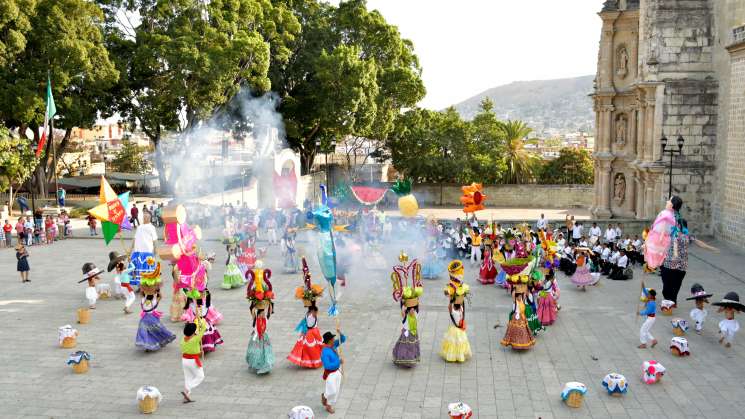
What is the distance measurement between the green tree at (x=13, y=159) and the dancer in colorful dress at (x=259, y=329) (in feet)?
69.0

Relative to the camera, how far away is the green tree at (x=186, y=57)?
3347 cm

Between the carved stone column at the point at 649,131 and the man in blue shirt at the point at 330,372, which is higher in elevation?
the carved stone column at the point at 649,131

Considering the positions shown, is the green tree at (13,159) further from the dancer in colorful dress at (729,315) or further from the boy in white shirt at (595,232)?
the dancer in colorful dress at (729,315)

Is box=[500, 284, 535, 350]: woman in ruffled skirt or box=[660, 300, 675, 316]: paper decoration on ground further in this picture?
box=[660, 300, 675, 316]: paper decoration on ground

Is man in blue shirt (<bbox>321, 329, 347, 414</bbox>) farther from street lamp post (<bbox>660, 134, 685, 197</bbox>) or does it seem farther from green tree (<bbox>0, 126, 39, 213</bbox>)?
green tree (<bbox>0, 126, 39, 213</bbox>)

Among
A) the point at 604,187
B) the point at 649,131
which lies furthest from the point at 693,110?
the point at 604,187

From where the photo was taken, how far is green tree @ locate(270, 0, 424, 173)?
133 ft

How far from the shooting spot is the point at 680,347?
43.3 feet

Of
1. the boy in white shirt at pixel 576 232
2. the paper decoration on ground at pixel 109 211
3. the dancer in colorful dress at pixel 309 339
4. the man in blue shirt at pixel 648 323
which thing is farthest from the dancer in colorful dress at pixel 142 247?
the boy in white shirt at pixel 576 232

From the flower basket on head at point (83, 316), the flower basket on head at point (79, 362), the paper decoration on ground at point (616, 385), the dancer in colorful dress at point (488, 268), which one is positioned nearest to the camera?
the paper decoration on ground at point (616, 385)

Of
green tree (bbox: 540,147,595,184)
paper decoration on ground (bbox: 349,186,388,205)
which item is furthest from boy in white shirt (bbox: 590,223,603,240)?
green tree (bbox: 540,147,595,184)

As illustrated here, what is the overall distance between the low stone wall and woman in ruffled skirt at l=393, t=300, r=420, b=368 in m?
38.6

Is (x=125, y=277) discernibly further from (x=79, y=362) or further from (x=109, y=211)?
(x=79, y=362)

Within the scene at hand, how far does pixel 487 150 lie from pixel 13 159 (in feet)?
108
